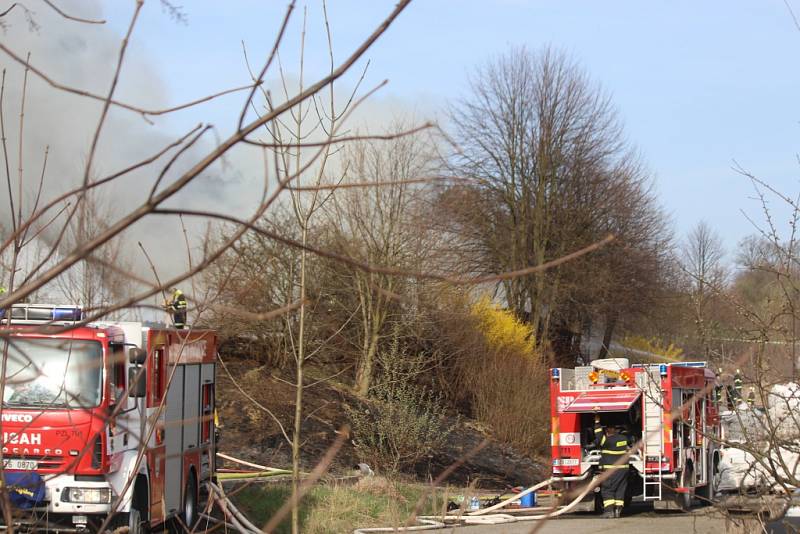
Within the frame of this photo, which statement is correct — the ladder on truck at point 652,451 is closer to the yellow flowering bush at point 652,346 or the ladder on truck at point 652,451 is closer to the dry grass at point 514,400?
the dry grass at point 514,400

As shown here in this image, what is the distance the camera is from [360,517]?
1424 centimetres

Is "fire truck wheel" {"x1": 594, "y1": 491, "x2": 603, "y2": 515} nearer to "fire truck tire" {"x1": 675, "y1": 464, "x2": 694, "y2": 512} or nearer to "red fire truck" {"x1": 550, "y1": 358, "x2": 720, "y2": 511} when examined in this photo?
"red fire truck" {"x1": 550, "y1": 358, "x2": 720, "y2": 511}

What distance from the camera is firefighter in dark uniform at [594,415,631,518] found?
1501 centimetres

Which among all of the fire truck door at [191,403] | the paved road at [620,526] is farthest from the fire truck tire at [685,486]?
the fire truck door at [191,403]

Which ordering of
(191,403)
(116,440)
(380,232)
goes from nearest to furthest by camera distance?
1. (116,440)
2. (191,403)
3. (380,232)

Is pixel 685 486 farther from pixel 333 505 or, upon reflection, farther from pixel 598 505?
pixel 333 505

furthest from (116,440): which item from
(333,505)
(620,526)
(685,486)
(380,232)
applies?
(380,232)

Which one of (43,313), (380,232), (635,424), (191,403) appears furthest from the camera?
(380,232)

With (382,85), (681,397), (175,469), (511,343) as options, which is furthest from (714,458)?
(382,85)

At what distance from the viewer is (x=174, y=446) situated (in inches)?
483

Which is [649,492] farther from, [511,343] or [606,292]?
[606,292]

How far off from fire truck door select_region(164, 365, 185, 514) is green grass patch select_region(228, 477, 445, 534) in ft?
6.00

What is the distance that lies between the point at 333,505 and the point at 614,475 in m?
4.39

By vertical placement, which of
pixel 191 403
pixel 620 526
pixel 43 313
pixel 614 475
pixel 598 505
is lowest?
pixel 598 505
